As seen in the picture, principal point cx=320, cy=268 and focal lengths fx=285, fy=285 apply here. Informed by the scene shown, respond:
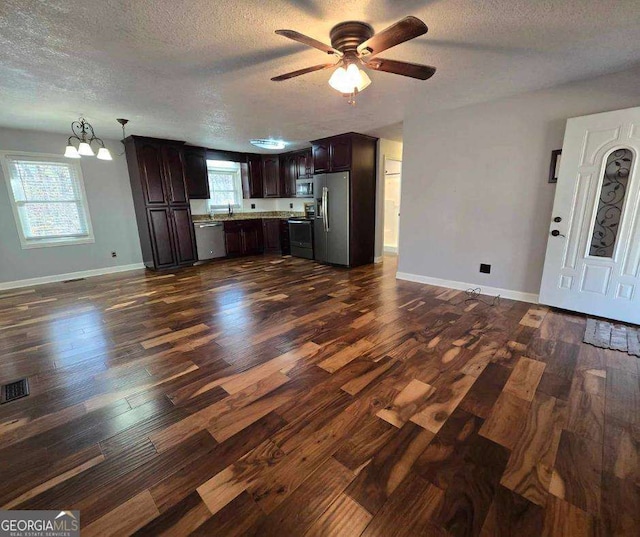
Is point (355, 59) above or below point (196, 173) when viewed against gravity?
above

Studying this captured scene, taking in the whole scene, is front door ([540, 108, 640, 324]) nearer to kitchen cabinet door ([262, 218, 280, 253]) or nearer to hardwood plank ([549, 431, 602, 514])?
hardwood plank ([549, 431, 602, 514])

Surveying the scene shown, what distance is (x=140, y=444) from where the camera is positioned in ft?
4.92

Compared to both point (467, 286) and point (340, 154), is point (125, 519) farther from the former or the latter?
A: point (340, 154)

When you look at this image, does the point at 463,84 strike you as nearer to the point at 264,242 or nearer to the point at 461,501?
the point at 461,501

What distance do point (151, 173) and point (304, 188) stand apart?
296cm

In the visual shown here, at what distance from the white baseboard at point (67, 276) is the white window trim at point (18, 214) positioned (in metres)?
0.51

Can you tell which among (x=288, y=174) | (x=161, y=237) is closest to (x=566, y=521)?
(x=161, y=237)

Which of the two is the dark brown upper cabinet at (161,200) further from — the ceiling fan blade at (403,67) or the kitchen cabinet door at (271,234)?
the ceiling fan blade at (403,67)

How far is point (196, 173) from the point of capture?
5820 millimetres

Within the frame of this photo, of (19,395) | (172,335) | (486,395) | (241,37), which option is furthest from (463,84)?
(19,395)

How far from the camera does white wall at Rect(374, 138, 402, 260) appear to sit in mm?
5354

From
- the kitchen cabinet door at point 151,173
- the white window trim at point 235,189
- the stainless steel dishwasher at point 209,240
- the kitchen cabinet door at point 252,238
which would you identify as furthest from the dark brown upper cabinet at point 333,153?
the kitchen cabinet door at point 151,173

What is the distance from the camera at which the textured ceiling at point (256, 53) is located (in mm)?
1695

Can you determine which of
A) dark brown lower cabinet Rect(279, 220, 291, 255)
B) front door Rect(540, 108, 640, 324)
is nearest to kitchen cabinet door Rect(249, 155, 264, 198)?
dark brown lower cabinet Rect(279, 220, 291, 255)
